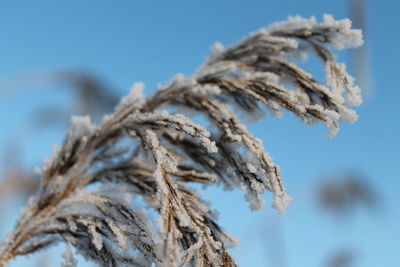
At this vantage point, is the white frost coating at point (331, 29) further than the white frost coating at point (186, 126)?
Yes

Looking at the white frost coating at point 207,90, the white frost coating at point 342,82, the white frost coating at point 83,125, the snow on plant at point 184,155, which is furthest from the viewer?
the white frost coating at point 83,125

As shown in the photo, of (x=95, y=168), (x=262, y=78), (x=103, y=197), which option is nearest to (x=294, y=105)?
(x=262, y=78)

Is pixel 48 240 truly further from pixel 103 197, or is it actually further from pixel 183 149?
pixel 183 149

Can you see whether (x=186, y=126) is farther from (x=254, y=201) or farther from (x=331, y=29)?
(x=331, y=29)

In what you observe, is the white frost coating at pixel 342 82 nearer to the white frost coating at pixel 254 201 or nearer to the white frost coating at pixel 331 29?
the white frost coating at pixel 331 29

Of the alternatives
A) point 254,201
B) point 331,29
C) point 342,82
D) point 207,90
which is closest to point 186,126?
point 254,201

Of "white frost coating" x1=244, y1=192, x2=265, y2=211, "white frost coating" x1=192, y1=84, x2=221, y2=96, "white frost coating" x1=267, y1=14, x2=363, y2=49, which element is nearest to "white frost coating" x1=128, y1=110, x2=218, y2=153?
"white frost coating" x1=244, y1=192, x2=265, y2=211

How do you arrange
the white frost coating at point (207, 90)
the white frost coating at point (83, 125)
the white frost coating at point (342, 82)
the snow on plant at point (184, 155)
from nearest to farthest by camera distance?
the snow on plant at point (184, 155), the white frost coating at point (342, 82), the white frost coating at point (207, 90), the white frost coating at point (83, 125)

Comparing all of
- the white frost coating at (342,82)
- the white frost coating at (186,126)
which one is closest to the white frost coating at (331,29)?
the white frost coating at (342,82)
